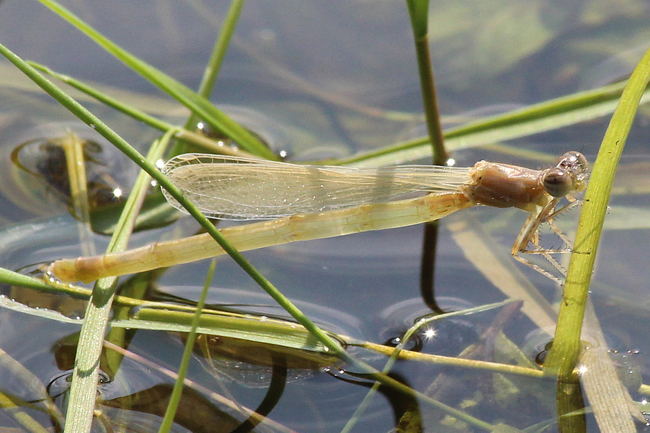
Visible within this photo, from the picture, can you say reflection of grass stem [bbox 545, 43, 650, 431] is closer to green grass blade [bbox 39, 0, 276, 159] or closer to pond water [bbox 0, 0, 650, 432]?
pond water [bbox 0, 0, 650, 432]

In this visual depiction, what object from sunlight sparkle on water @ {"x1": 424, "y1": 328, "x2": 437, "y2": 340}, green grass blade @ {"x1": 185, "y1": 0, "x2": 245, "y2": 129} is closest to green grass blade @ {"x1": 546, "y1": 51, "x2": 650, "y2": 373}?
sunlight sparkle on water @ {"x1": 424, "y1": 328, "x2": 437, "y2": 340}

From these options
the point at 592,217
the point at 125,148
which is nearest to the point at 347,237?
the point at 592,217

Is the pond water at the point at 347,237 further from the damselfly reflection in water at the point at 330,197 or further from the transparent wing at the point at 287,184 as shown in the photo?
the transparent wing at the point at 287,184

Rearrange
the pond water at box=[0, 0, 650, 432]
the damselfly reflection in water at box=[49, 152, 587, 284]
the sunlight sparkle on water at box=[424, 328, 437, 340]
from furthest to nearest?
the damselfly reflection in water at box=[49, 152, 587, 284] → the sunlight sparkle on water at box=[424, 328, 437, 340] → the pond water at box=[0, 0, 650, 432]

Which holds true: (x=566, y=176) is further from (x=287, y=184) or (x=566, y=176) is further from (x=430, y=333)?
(x=287, y=184)

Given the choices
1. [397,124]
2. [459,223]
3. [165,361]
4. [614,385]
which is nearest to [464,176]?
[459,223]

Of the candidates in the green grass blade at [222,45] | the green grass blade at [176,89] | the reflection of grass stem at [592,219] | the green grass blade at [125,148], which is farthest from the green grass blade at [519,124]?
the green grass blade at [125,148]

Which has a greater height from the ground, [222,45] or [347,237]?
[222,45]
